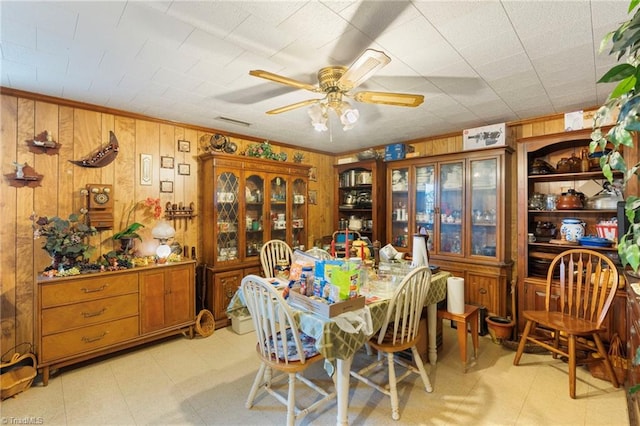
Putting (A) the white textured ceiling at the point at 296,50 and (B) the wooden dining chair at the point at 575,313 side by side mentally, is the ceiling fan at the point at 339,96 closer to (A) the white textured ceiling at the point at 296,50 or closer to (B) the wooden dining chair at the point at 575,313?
(A) the white textured ceiling at the point at 296,50

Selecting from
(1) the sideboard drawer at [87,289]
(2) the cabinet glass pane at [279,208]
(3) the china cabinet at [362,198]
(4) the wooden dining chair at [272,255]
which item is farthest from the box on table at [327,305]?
(3) the china cabinet at [362,198]

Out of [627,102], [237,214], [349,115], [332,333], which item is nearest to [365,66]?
[349,115]

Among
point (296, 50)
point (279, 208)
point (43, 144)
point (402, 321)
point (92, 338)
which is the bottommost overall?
point (92, 338)

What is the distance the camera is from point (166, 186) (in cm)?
335

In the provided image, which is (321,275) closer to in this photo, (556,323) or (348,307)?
(348,307)

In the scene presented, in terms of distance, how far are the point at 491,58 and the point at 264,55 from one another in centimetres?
148

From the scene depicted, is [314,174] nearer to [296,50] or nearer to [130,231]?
[130,231]

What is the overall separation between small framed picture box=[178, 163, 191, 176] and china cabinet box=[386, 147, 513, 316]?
8.92 feet

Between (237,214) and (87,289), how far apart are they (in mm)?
1621

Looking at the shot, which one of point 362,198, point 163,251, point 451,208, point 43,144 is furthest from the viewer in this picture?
point 362,198

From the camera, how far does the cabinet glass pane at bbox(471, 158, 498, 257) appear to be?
339 cm

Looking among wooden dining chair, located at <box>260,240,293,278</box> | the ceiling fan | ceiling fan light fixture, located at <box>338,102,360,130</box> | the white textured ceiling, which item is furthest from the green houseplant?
wooden dining chair, located at <box>260,240,293,278</box>

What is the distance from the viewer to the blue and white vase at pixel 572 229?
296 centimetres

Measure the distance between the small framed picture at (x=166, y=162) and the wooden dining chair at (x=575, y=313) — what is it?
387 centimetres
